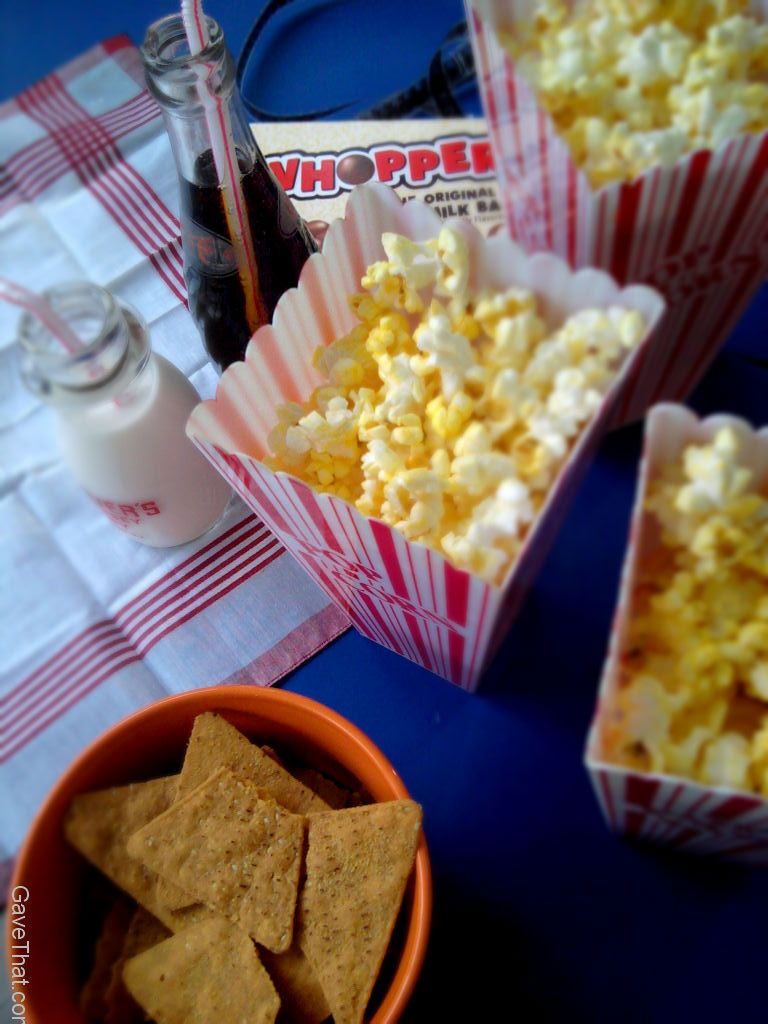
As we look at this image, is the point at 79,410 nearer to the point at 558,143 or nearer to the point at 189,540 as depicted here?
the point at 189,540

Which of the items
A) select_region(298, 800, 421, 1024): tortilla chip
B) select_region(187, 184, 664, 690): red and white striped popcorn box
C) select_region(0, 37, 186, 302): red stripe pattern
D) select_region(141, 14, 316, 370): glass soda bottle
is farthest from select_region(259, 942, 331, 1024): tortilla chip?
select_region(0, 37, 186, 302): red stripe pattern

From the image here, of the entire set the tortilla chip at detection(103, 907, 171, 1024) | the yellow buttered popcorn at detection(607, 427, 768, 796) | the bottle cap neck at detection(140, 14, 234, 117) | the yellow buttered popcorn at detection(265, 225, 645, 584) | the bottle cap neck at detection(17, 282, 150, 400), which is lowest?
the tortilla chip at detection(103, 907, 171, 1024)

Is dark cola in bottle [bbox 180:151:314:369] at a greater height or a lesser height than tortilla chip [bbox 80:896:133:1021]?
greater

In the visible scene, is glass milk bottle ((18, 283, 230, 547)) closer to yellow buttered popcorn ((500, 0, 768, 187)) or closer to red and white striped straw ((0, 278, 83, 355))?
red and white striped straw ((0, 278, 83, 355))

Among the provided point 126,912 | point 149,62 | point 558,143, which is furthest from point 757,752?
point 149,62

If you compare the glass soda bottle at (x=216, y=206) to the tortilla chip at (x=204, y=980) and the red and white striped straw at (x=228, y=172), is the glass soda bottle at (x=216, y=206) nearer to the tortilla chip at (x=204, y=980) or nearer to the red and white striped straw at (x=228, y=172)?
the red and white striped straw at (x=228, y=172)

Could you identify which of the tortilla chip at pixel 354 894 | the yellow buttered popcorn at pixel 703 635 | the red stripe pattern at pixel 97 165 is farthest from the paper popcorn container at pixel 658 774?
the red stripe pattern at pixel 97 165

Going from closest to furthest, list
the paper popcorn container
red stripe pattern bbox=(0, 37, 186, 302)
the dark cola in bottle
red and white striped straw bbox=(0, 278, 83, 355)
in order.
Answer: the paper popcorn container < red and white striped straw bbox=(0, 278, 83, 355) < the dark cola in bottle < red stripe pattern bbox=(0, 37, 186, 302)

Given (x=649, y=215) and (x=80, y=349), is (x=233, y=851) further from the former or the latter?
(x=649, y=215)
